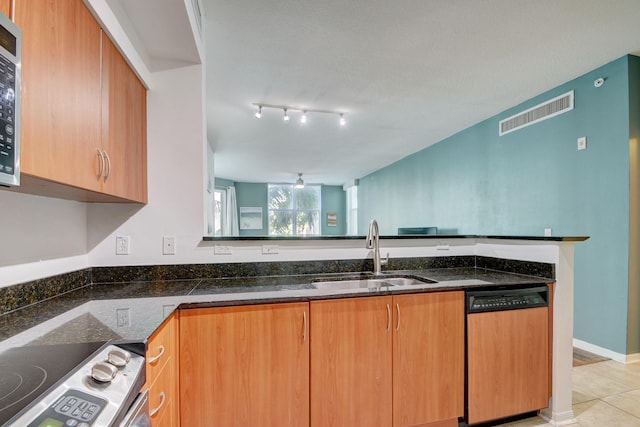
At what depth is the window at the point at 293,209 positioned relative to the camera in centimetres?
976

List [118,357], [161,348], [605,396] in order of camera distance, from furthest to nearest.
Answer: [605,396], [161,348], [118,357]

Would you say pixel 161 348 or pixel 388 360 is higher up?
pixel 161 348

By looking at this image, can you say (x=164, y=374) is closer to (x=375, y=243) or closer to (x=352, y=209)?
(x=375, y=243)

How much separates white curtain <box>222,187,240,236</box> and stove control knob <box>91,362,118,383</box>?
796 centimetres

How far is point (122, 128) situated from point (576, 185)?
3.89 metres

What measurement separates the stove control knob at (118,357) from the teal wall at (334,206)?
30.6ft

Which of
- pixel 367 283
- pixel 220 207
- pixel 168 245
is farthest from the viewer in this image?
pixel 220 207

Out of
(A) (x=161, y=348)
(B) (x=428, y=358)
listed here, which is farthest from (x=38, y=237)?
(B) (x=428, y=358)

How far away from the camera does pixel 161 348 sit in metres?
1.11

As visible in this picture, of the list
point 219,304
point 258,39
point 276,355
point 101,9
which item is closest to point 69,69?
point 101,9

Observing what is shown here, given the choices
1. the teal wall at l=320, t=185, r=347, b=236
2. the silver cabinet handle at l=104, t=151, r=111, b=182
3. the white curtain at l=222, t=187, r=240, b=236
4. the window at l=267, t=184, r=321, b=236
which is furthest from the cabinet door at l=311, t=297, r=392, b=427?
the teal wall at l=320, t=185, r=347, b=236

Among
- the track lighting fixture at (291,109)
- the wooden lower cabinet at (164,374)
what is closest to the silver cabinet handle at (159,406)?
the wooden lower cabinet at (164,374)

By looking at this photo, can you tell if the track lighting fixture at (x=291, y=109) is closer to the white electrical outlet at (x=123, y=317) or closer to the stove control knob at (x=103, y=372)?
the white electrical outlet at (x=123, y=317)

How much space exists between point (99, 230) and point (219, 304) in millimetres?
1010
